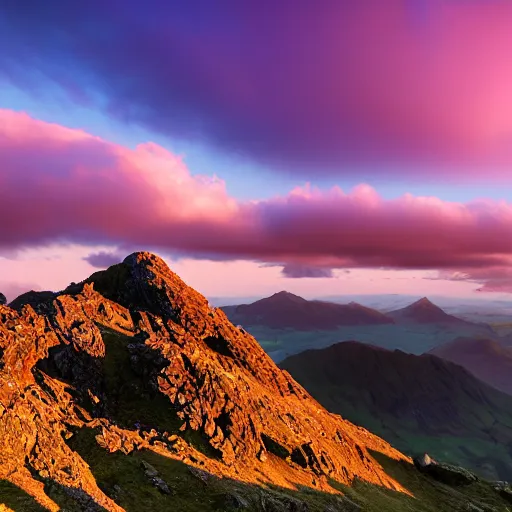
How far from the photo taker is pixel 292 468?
70.6 metres

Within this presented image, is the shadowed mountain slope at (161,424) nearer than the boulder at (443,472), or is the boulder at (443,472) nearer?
the shadowed mountain slope at (161,424)

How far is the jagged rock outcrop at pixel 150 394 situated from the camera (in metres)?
38.9

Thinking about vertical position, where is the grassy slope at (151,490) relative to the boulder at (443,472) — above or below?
above

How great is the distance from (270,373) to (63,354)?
60.6m

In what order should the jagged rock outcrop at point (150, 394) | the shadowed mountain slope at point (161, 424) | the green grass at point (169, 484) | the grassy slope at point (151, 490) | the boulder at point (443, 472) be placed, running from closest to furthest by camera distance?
the grassy slope at point (151, 490) → the jagged rock outcrop at point (150, 394) → the shadowed mountain slope at point (161, 424) → the green grass at point (169, 484) → the boulder at point (443, 472)

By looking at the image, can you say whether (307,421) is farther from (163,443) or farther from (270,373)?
(163,443)

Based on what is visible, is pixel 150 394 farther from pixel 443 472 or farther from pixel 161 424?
pixel 443 472

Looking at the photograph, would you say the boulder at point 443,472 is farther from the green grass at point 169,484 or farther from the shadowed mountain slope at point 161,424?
the green grass at point 169,484

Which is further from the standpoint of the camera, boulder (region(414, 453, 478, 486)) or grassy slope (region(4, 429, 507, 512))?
boulder (region(414, 453, 478, 486))

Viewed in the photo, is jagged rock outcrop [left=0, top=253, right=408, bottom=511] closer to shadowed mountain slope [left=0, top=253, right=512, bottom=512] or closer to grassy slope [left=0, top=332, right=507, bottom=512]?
shadowed mountain slope [left=0, top=253, right=512, bottom=512]

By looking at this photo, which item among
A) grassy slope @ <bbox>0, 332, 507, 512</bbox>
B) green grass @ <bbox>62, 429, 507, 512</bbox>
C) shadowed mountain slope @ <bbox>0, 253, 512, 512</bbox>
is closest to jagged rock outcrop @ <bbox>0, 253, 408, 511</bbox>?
shadowed mountain slope @ <bbox>0, 253, 512, 512</bbox>

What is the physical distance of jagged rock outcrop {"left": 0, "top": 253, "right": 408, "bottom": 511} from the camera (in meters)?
38.9

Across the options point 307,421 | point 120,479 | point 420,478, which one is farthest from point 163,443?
point 420,478

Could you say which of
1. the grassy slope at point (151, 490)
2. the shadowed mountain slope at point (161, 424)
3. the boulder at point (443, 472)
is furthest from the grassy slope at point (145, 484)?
the boulder at point (443, 472)
